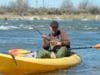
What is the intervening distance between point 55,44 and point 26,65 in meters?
1.73

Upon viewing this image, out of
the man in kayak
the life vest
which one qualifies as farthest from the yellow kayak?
the life vest

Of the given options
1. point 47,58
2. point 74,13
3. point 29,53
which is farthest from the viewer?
point 74,13

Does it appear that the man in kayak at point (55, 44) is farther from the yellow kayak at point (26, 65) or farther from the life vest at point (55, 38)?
the yellow kayak at point (26, 65)

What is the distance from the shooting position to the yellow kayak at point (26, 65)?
1256cm

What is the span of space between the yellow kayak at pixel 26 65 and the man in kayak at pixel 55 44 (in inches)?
9.9

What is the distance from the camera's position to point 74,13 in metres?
112

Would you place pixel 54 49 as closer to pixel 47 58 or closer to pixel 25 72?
pixel 47 58

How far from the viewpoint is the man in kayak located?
13883 mm

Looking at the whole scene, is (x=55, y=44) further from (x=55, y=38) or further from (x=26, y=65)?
(x=26, y=65)

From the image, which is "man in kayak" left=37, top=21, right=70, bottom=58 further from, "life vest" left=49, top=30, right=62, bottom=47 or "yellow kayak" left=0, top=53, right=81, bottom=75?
"yellow kayak" left=0, top=53, right=81, bottom=75

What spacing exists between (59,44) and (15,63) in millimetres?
2093

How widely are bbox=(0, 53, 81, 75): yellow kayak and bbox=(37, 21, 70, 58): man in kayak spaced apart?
0.25 m

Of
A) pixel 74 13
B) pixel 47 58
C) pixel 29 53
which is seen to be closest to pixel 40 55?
pixel 47 58

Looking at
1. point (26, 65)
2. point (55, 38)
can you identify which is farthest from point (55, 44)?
point (26, 65)
